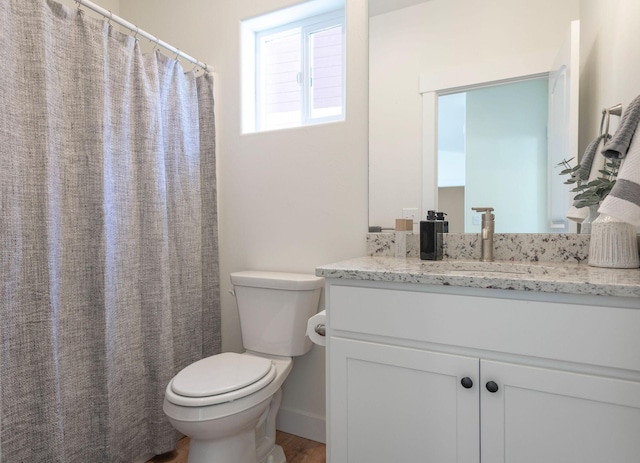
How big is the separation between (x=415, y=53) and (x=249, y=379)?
1457 millimetres

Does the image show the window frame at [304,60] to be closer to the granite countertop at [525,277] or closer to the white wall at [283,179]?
the white wall at [283,179]

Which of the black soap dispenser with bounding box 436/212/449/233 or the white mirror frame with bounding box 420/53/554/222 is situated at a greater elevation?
the white mirror frame with bounding box 420/53/554/222

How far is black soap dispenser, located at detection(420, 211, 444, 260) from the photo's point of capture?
55.4 inches

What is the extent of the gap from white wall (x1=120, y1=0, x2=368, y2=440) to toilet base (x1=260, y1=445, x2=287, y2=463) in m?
0.21

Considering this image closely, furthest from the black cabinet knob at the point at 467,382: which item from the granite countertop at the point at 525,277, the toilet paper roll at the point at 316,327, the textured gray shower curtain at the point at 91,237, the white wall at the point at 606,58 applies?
the textured gray shower curtain at the point at 91,237

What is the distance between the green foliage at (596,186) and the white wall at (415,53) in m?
0.48

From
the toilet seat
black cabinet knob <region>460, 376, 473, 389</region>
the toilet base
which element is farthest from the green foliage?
the toilet base

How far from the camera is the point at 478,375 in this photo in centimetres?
96

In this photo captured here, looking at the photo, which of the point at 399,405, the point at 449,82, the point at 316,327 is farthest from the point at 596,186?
the point at 316,327

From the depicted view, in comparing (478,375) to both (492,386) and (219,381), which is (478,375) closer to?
(492,386)

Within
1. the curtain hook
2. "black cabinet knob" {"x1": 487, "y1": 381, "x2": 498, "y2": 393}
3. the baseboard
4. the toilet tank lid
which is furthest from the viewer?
the baseboard

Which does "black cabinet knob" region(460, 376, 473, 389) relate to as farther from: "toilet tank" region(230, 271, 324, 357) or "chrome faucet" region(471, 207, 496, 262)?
"toilet tank" region(230, 271, 324, 357)

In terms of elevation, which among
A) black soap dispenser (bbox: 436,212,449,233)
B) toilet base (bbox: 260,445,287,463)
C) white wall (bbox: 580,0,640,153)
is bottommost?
toilet base (bbox: 260,445,287,463)

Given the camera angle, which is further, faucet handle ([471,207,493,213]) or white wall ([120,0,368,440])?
white wall ([120,0,368,440])
